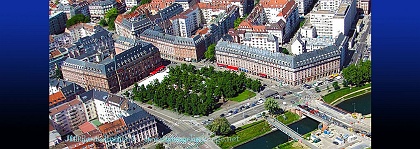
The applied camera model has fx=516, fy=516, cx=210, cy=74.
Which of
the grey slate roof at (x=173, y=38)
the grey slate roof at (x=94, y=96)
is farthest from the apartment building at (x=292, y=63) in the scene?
the grey slate roof at (x=94, y=96)

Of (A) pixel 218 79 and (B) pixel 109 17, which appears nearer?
(A) pixel 218 79

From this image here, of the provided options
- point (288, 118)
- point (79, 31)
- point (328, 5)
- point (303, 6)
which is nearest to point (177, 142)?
point (288, 118)

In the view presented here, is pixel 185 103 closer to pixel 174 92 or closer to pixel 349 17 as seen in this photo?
pixel 174 92

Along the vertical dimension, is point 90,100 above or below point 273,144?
above

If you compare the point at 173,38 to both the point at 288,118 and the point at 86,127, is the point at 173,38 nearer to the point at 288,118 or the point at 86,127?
the point at 86,127

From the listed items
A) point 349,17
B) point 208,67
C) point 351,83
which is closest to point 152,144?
point 208,67

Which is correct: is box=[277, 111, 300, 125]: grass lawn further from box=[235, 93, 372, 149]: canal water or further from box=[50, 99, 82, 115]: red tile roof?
box=[50, 99, 82, 115]: red tile roof
